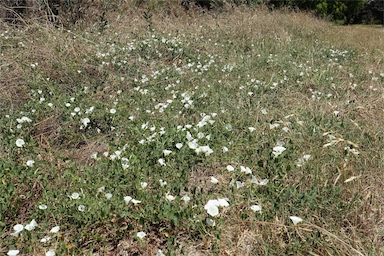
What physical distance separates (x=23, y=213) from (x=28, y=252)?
39 centimetres

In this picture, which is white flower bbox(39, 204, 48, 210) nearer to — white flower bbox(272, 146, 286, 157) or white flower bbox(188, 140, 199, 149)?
white flower bbox(188, 140, 199, 149)

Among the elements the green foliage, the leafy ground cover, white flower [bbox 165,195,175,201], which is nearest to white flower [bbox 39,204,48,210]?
the leafy ground cover

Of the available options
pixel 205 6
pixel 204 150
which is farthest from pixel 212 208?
pixel 205 6

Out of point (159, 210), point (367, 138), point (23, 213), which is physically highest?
point (367, 138)

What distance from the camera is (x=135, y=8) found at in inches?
332

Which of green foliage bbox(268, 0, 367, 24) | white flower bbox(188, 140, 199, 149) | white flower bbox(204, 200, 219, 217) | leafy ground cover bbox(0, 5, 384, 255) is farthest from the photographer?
green foliage bbox(268, 0, 367, 24)

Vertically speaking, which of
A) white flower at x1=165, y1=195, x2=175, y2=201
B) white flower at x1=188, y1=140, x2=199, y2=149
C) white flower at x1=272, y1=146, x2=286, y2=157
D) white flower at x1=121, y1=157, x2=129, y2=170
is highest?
white flower at x1=272, y1=146, x2=286, y2=157

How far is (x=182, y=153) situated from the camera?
101 inches

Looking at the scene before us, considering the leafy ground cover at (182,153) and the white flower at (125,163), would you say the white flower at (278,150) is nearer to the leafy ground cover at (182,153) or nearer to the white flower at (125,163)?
the leafy ground cover at (182,153)

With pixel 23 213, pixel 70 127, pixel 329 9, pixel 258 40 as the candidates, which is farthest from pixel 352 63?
pixel 329 9

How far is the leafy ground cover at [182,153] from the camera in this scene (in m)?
1.92

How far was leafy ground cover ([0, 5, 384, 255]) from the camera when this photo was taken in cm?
192

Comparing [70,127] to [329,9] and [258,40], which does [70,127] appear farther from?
[329,9]

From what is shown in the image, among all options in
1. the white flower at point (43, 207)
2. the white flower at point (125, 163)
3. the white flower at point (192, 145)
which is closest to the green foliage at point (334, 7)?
the white flower at point (192, 145)
